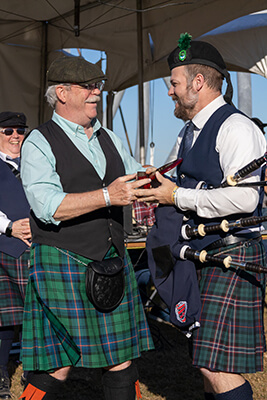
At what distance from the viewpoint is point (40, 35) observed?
973cm

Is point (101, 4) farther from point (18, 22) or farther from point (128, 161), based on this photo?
point (128, 161)

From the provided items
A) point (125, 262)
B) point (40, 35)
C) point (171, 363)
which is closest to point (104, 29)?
point (40, 35)

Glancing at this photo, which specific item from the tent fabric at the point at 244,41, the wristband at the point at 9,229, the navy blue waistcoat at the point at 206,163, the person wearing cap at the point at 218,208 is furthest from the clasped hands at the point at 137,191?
the tent fabric at the point at 244,41

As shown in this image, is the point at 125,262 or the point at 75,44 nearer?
the point at 125,262

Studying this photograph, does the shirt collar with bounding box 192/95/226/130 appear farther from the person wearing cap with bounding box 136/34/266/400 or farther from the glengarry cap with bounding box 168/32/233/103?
the glengarry cap with bounding box 168/32/233/103

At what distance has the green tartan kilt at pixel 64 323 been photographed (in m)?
2.21

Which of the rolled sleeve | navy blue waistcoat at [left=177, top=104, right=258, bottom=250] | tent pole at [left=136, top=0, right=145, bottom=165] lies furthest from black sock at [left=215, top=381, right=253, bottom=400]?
tent pole at [left=136, top=0, right=145, bottom=165]

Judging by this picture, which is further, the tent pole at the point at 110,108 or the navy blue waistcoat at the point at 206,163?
the tent pole at the point at 110,108

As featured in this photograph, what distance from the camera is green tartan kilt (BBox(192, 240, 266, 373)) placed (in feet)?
7.09

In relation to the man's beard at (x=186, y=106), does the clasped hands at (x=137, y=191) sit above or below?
below

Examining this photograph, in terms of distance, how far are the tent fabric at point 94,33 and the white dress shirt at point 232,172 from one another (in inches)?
218

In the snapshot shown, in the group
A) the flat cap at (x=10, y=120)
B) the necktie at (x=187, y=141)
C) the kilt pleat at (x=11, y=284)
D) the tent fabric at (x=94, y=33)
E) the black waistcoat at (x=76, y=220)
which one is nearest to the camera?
the black waistcoat at (x=76, y=220)

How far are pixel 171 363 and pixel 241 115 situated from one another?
8.21 ft

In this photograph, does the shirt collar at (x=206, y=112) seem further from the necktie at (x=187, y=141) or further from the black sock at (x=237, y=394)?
the black sock at (x=237, y=394)
